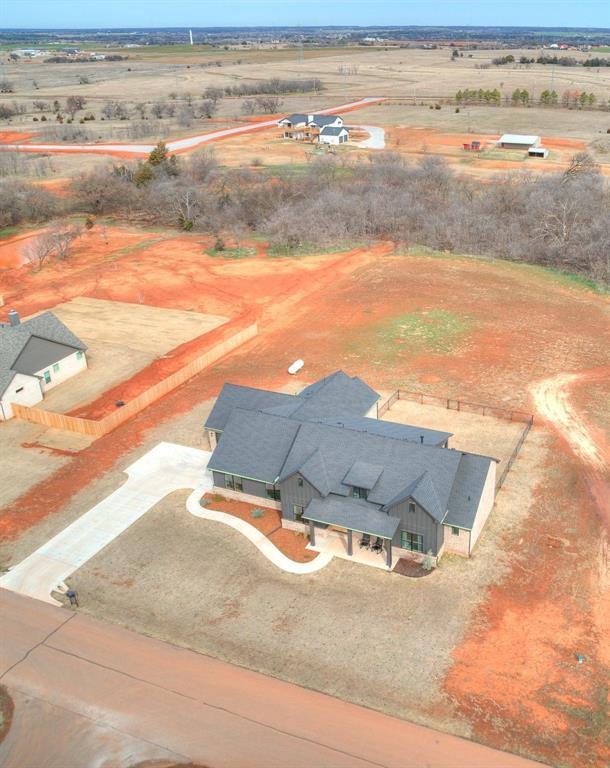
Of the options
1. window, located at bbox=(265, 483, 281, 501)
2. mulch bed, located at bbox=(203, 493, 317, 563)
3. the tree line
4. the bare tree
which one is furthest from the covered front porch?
the bare tree

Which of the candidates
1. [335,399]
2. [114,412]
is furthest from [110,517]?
[335,399]

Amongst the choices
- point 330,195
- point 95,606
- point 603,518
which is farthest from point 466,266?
point 95,606

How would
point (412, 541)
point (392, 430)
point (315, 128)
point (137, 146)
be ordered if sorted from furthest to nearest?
point (315, 128) < point (137, 146) < point (392, 430) < point (412, 541)

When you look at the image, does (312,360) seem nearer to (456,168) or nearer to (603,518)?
(603,518)

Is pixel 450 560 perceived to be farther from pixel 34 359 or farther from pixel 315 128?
pixel 315 128

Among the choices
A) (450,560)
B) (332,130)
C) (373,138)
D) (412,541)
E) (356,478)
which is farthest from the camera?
(373,138)

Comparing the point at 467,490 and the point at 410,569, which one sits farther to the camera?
the point at 467,490

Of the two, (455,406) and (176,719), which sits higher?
(455,406)

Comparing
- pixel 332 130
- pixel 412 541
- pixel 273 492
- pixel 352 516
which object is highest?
pixel 332 130
